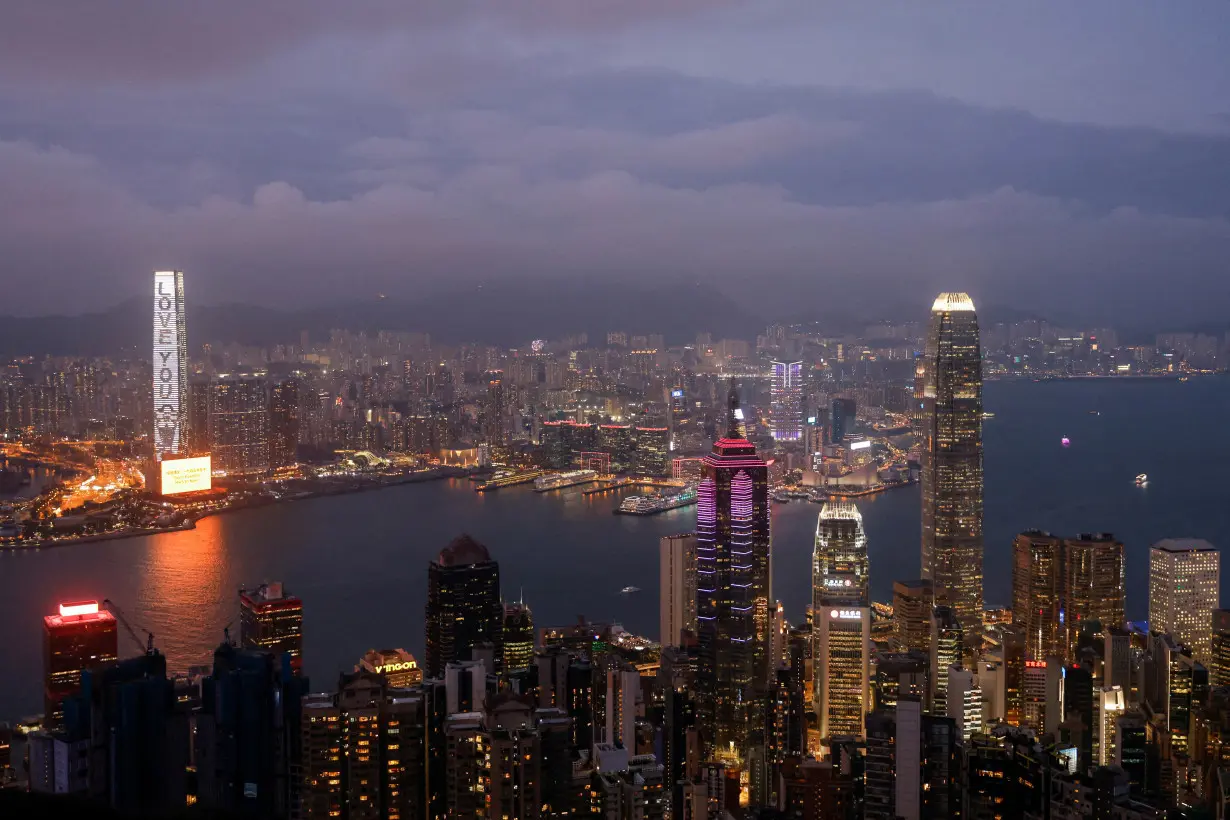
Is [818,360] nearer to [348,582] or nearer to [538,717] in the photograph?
[348,582]

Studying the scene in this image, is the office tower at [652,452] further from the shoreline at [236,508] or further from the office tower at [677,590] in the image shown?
the office tower at [677,590]

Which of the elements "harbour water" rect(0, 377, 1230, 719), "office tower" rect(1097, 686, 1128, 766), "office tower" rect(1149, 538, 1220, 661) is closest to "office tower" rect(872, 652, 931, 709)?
"office tower" rect(1097, 686, 1128, 766)

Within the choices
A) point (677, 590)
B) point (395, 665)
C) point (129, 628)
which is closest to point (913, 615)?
point (677, 590)

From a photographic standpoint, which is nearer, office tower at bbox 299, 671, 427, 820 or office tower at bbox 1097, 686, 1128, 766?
office tower at bbox 299, 671, 427, 820

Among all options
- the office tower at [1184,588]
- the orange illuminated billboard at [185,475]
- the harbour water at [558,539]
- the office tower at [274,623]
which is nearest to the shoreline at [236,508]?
the harbour water at [558,539]

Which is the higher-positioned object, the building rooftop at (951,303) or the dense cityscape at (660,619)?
the building rooftop at (951,303)

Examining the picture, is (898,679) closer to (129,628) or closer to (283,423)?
(129,628)

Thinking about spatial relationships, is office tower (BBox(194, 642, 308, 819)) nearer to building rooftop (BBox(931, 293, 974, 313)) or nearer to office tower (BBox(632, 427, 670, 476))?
building rooftop (BBox(931, 293, 974, 313))
